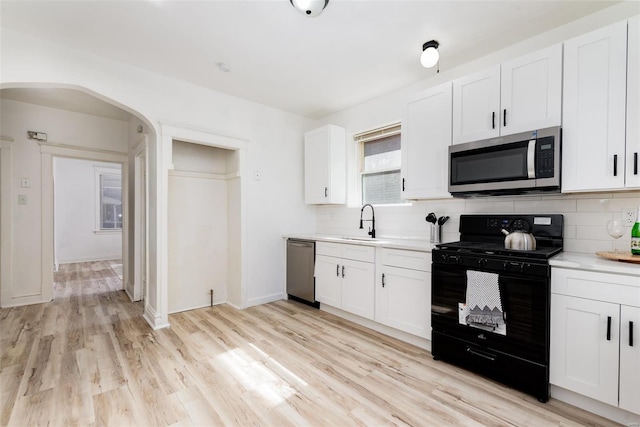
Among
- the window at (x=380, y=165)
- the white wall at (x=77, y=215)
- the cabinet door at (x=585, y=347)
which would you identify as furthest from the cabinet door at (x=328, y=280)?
the white wall at (x=77, y=215)

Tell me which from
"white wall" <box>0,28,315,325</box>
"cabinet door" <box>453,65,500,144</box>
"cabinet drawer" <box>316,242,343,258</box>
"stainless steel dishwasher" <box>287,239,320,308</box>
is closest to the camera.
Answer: "cabinet door" <box>453,65,500,144</box>

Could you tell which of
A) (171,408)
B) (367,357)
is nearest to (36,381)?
Result: (171,408)

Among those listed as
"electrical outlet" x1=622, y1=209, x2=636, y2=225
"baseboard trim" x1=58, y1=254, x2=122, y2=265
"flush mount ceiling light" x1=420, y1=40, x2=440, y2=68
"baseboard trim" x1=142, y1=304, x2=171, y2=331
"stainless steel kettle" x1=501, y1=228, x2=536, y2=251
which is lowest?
"baseboard trim" x1=58, y1=254, x2=122, y2=265

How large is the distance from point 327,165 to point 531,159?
232 cm

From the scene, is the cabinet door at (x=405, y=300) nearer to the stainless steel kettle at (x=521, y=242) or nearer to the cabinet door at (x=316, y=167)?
the stainless steel kettle at (x=521, y=242)

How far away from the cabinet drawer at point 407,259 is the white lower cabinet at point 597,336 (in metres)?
0.90

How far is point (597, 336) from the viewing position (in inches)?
67.1

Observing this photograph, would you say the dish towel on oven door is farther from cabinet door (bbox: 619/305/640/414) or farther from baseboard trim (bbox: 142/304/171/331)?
baseboard trim (bbox: 142/304/171/331)

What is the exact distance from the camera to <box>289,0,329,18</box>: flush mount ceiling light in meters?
1.97

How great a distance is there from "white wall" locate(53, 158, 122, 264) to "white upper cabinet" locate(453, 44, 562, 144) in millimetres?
8277

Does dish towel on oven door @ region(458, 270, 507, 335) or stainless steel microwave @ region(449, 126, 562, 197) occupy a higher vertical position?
stainless steel microwave @ region(449, 126, 562, 197)

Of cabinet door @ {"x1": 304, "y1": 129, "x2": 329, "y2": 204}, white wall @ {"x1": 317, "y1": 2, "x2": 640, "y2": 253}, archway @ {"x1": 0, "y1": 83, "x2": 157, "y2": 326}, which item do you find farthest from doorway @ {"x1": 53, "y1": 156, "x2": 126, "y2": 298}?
white wall @ {"x1": 317, "y1": 2, "x2": 640, "y2": 253}

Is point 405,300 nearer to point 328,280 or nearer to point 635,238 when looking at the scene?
point 328,280

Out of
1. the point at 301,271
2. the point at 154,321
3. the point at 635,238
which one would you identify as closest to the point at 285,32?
the point at 301,271
